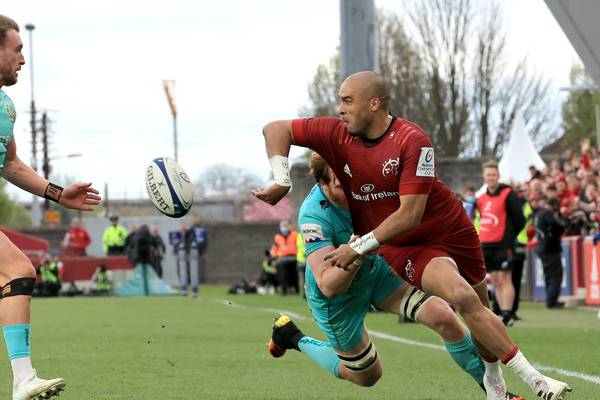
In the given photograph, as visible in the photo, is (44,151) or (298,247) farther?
(44,151)

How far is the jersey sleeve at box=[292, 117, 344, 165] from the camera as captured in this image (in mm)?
7043

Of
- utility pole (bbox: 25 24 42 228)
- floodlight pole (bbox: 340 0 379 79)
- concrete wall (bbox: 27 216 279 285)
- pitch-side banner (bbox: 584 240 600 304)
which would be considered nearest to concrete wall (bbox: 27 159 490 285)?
concrete wall (bbox: 27 216 279 285)

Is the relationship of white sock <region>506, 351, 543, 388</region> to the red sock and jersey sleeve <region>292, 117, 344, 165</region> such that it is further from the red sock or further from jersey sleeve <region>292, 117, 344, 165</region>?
jersey sleeve <region>292, 117, 344, 165</region>

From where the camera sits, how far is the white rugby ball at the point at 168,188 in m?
7.95

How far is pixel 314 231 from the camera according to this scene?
25.2 feet

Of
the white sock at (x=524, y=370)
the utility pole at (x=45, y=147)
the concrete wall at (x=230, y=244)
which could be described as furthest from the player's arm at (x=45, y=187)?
the utility pole at (x=45, y=147)

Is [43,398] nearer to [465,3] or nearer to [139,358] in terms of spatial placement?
[139,358]

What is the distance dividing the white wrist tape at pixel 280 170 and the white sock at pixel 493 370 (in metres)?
1.73

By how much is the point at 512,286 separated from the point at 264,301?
10863 millimetres

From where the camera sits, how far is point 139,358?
1128 centimetres

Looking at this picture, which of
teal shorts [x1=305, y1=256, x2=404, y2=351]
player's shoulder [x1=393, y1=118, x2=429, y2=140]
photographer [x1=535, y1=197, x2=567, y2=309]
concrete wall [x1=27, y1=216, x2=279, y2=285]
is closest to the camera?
player's shoulder [x1=393, y1=118, x2=429, y2=140]

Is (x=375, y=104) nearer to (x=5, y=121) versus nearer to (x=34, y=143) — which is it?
(x=5, y=121)

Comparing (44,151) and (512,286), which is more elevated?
(44,151)

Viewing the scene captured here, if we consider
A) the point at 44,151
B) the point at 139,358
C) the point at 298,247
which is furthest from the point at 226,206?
the point at 139,358
